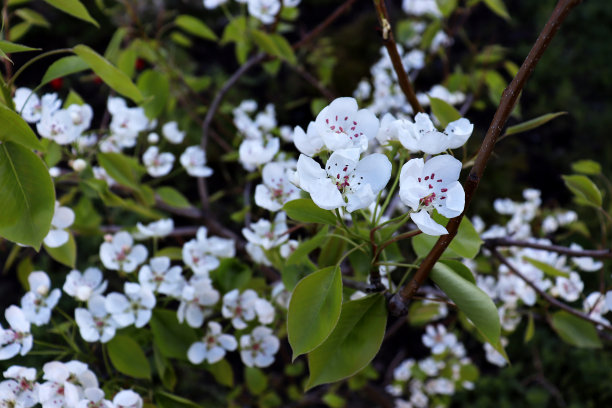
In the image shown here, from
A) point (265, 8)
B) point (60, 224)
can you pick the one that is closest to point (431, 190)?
point (60, 224)

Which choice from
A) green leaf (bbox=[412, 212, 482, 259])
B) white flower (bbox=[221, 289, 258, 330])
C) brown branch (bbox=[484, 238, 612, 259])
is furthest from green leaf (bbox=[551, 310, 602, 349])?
white flower (bbox=[221, 289, 258, 330])

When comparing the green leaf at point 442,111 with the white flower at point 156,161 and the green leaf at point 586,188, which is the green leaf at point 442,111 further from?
the white flower at point 156,161

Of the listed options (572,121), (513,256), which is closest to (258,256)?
(513,256)

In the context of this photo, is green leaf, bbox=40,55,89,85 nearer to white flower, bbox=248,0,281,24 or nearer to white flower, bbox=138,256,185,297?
white flower, bbox=138,256,185,297

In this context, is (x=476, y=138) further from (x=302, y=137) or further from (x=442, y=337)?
(x=302, y=137)

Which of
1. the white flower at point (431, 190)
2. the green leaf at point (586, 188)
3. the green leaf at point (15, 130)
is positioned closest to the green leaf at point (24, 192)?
the green leaf at point (15, 130)

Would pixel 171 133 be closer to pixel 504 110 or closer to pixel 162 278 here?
pixel 162 278
